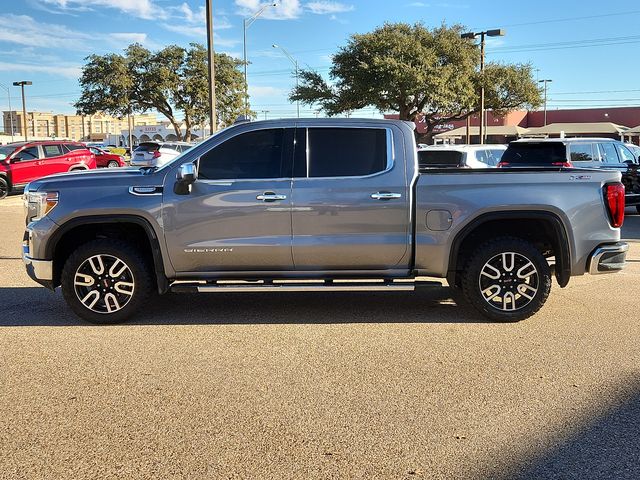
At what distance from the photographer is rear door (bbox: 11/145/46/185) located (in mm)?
21484

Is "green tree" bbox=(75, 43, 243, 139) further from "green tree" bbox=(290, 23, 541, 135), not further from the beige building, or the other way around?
the beige building

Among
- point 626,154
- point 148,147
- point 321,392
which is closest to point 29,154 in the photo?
point 148,147

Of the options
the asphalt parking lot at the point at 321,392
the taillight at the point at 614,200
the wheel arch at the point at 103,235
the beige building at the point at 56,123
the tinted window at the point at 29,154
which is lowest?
the asphalt parking lot at the point at 321,392

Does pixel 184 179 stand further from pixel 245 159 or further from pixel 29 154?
pixel 29 154

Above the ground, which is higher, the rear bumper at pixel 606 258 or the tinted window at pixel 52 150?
the tinted window at pixel 52 150

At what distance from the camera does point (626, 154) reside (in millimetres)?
16188

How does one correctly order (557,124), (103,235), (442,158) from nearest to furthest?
1. (103,235)
2. (442,158)
3. (557,124)

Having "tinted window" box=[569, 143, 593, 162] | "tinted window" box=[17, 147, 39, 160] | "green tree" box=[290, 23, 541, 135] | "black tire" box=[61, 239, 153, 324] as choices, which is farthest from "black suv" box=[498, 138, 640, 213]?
"green tree" box=[290, 23, 541, 135]

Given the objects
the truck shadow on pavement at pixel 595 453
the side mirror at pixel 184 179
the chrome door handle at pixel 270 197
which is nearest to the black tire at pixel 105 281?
the side mirror at pixel 184 179

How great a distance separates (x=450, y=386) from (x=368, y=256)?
6.06ft

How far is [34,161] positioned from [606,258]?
20.8 metres

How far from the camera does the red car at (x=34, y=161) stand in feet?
70.1

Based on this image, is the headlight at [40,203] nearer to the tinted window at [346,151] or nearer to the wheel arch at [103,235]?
the wheel arch at [103,235]

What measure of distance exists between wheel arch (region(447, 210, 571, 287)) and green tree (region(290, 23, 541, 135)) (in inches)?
1329
